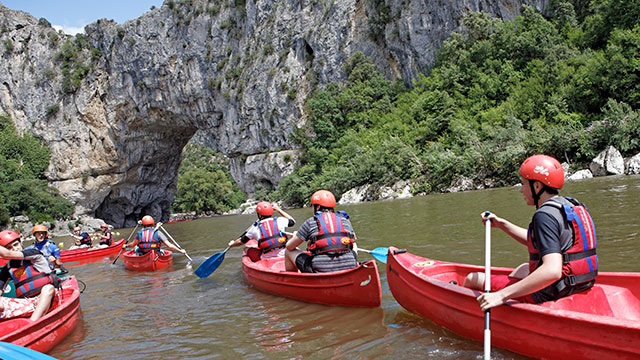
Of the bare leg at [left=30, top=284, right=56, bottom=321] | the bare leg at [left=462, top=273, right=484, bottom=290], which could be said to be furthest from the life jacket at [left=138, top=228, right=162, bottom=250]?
the bare leg at [left=462, top=273, right=484, bottom=290]

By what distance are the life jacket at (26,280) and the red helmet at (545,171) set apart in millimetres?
5098

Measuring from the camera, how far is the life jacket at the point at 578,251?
2564mm

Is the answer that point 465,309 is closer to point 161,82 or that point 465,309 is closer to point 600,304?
point 600,304

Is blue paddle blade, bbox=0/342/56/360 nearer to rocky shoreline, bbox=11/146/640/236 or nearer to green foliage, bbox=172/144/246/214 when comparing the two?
rocky shoreline, bbox=11/146/640/236

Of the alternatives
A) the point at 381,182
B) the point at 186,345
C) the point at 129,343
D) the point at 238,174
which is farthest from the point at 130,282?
the point at 238,174

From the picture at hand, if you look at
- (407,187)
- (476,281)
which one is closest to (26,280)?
(476,281)

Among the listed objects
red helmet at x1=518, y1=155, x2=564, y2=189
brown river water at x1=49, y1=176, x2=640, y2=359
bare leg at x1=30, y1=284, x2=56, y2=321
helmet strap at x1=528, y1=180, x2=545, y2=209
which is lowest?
brown river water at x1=49, y1=176, x2=640, y2=359

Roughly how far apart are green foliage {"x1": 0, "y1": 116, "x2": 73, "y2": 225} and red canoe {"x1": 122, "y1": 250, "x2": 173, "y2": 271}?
1054 inches

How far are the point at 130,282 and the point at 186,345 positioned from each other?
184 inches

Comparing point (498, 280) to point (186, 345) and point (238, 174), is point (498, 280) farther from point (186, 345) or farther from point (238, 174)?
point (238, 174)

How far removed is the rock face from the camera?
37.5 meters

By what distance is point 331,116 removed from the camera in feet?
112

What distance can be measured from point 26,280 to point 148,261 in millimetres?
4476

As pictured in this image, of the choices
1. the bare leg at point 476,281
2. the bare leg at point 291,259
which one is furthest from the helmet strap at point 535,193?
the bare leg at point 291,259
